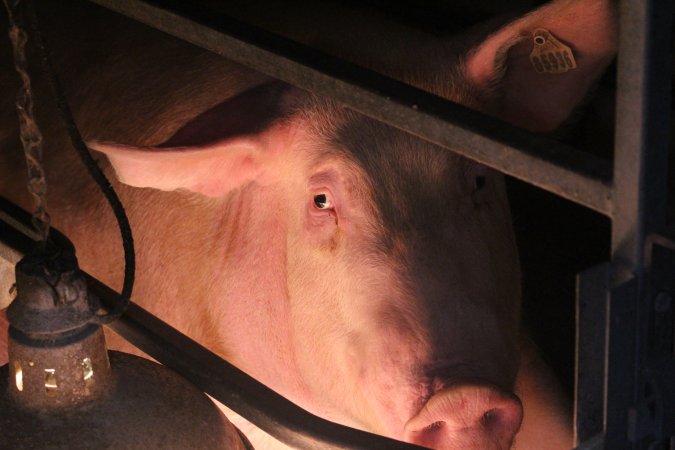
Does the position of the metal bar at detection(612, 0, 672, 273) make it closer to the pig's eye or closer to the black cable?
the black cable

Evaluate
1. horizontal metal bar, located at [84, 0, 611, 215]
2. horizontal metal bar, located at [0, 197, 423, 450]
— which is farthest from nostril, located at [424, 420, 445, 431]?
horizontal metal bar, located at [84, 0, 611, 215]

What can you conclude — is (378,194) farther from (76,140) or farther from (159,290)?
(76,140)

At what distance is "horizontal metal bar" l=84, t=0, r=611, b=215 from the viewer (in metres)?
1.13

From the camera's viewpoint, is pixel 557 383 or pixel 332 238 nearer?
pixel 332 238

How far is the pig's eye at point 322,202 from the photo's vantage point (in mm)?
2676

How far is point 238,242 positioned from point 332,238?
421 millimetres

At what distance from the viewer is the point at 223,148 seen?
2582 millimetres

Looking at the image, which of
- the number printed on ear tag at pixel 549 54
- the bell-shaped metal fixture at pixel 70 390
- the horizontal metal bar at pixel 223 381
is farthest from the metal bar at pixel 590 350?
the number printed on ear tag at pixel 549 54

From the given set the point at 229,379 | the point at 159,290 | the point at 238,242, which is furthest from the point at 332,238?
the point at 229,379

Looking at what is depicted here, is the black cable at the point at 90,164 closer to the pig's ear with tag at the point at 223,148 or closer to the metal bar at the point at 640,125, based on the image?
the metal bar at the point at 640,125

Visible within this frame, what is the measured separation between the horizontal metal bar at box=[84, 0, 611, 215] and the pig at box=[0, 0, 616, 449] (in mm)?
591

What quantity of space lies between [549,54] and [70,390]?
4.78 ft

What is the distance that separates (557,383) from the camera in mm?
3719

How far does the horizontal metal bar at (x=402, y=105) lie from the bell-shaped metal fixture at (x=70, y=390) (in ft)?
1.22
